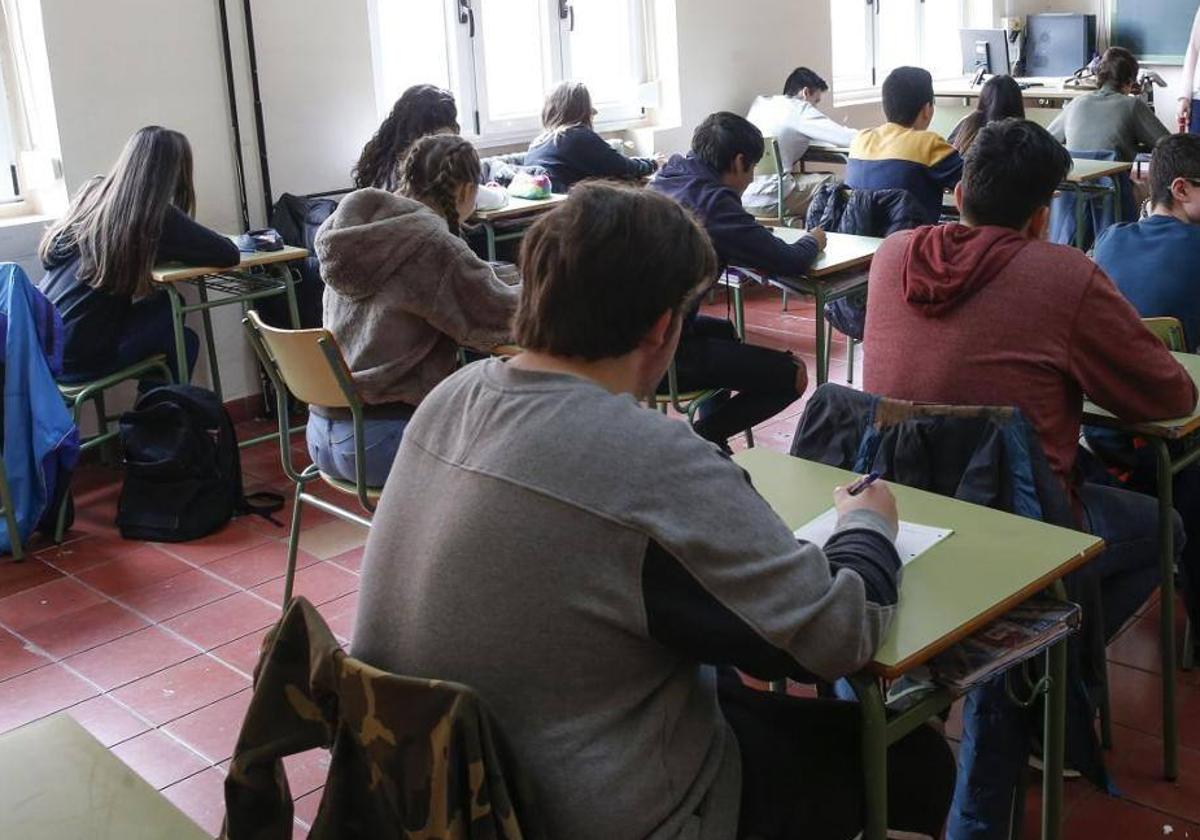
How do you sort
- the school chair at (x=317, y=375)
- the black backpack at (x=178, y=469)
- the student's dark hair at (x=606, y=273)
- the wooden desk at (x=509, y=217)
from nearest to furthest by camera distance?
1. the student's dark hair at (x=606, y=273)
2. the school chair at (x=317, y=375)
3. the black backpack at (x=178, y=469)
4. the wooden desk at (x=509, y=217)

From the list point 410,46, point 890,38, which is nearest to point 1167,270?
point 410,46

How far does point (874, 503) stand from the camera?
181 cm

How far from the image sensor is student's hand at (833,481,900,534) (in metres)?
1.80

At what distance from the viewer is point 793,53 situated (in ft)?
24.5

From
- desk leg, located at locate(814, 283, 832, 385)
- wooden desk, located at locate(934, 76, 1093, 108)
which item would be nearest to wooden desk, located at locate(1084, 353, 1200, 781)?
desk leg, located at locate(814, 283, 832, 385)

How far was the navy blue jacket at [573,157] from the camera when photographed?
18.9 feet

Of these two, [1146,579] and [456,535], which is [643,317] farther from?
[1146,579]

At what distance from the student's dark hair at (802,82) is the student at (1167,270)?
12.8 ft

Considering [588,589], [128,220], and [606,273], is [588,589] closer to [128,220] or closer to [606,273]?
[606,273]

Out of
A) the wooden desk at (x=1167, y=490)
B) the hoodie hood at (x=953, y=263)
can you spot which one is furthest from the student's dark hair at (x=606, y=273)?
the wooden desk at (x=1167, y=490)

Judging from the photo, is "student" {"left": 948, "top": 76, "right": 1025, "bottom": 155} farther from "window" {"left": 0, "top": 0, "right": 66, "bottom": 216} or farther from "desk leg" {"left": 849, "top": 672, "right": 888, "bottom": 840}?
"desk leg" {"left": 849, "top": 672, "right": 888, "bottom": 840}

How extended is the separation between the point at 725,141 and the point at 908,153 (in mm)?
1343

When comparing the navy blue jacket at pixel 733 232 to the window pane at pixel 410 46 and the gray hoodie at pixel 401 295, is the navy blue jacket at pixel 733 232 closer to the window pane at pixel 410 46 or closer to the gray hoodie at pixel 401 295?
the gray hoodie at pixel 401 295

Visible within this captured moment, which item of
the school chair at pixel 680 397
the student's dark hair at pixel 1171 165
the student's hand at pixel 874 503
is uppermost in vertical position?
the student's dark hair at pixel 1171 165
